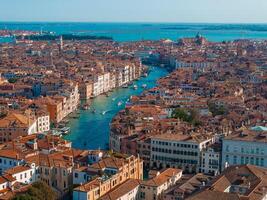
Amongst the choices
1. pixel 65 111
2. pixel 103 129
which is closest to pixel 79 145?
pixel 103 129

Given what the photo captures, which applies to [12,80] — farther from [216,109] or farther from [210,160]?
[210,160]

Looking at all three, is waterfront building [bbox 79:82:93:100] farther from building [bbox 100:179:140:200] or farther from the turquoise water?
the turquoise water

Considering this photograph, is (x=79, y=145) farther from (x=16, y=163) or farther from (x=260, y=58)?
(x=260, y=58)

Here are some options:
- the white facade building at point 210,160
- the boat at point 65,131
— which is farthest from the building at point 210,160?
the boat at point 65,131

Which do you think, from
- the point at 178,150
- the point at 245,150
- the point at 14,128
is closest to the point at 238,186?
the point at 245,150

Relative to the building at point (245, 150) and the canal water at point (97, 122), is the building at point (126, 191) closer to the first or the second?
the building at point (245, 150)
